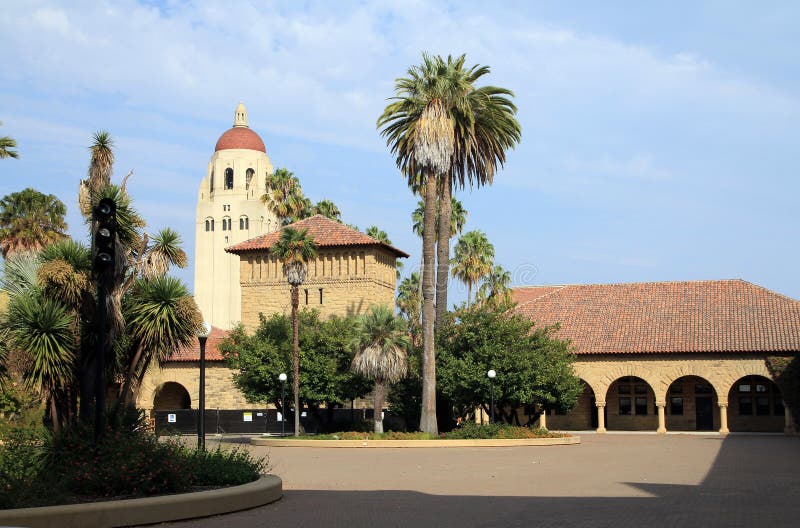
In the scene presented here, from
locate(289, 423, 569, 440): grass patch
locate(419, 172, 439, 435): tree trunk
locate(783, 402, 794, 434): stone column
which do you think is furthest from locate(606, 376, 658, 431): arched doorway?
locate(419, 172, 439, 435): tree trunk

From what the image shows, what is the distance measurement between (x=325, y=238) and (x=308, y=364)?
1187cm

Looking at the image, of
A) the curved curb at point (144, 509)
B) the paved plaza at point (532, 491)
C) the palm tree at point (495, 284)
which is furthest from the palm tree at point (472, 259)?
the curved curb at point (144, 509)

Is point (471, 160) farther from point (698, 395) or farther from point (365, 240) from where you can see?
point (698, 395)

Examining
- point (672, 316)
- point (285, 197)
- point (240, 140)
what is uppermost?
point (240, 140)

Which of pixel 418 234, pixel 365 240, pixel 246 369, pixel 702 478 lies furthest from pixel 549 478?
pixel 418 234

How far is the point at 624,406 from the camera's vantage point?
5162 centimetres

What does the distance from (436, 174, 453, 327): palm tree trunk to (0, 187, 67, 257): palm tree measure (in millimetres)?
18116

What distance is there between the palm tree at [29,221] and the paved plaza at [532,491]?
24.3 m

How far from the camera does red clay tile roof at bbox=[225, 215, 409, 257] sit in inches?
2007

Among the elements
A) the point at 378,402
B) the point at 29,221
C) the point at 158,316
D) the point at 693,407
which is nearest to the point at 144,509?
the point at 158,316

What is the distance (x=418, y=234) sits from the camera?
205ft

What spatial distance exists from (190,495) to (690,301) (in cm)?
4213

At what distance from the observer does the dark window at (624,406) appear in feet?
169

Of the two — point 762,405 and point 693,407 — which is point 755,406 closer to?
point 762,405
